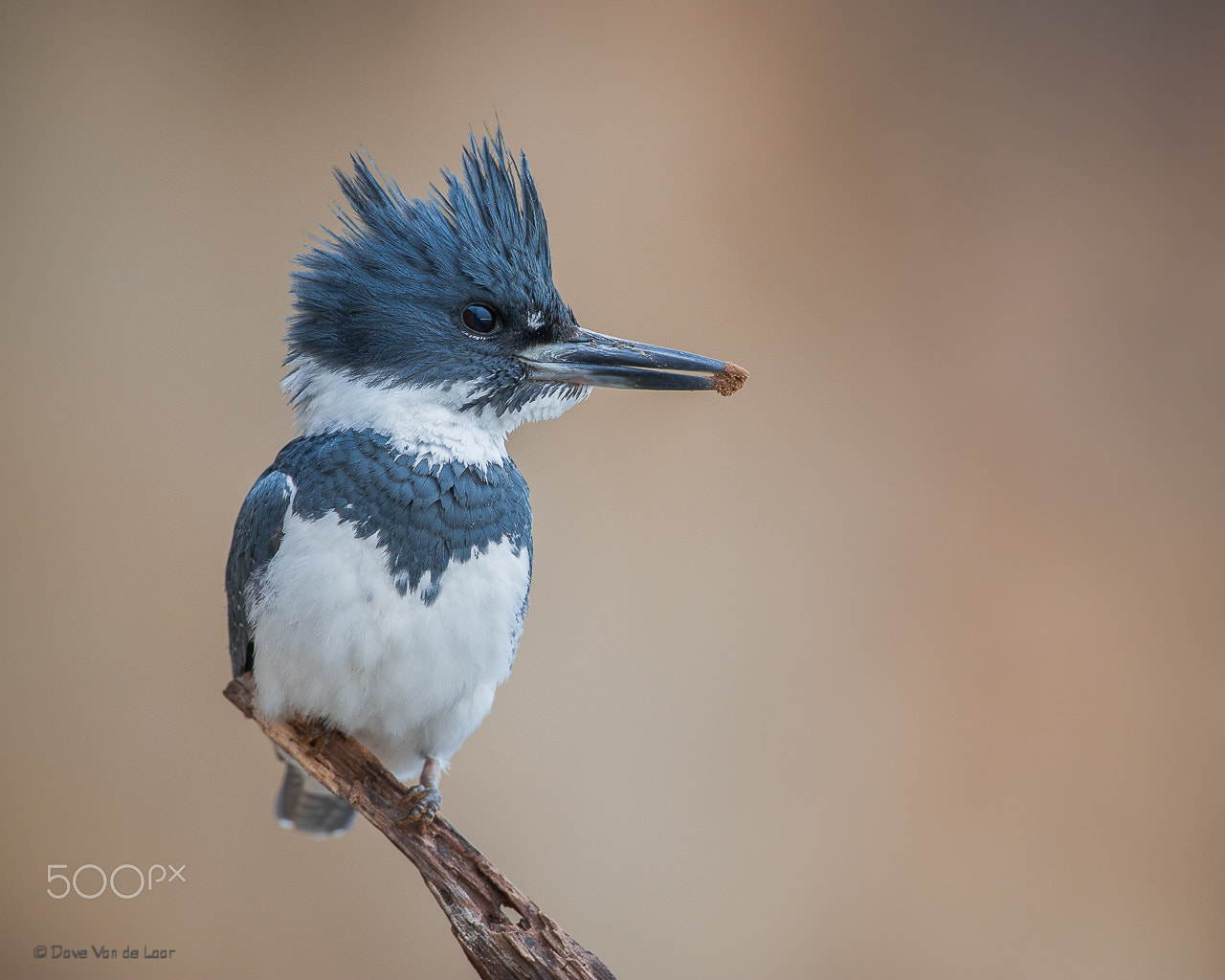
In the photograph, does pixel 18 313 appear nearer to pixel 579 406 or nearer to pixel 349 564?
pixel 579 406

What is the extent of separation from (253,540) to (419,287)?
47 cm

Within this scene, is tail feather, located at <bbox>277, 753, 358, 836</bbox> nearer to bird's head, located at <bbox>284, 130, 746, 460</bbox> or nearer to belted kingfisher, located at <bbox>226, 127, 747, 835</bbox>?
belted kingfisher, located at <bbox>226, 127, 747, 835</bbox>

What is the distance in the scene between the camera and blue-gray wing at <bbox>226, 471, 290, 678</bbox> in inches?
59.6

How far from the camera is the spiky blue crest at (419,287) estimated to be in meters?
1.55

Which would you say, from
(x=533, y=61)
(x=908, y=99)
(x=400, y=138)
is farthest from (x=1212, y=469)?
(x=400, y=138)

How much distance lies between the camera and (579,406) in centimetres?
295

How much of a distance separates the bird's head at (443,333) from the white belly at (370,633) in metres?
0.21

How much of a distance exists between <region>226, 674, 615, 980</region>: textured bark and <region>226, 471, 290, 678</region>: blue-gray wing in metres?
0.12

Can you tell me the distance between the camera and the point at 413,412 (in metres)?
1.54

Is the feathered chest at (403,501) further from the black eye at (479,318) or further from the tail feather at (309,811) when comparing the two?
the tail feather at (309,811)

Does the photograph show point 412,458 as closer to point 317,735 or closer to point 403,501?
point 403,501

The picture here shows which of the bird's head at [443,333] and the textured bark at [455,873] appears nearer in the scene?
the textured bark at [455,873]

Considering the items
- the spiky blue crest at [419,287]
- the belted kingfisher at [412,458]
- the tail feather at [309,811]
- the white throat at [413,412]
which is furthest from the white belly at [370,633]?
the tail feather at [309,811]

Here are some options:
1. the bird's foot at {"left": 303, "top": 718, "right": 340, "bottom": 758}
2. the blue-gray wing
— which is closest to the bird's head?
the blue-gray wing
